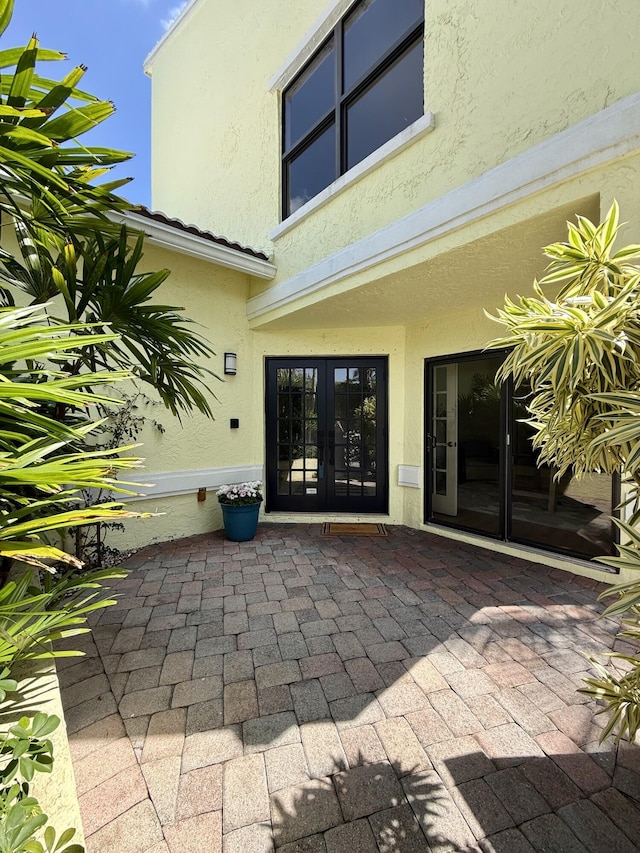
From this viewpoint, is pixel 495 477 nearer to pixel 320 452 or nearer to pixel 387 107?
pixel 320 452

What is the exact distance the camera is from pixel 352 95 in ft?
14.3

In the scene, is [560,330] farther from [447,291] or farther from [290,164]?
[290,164]

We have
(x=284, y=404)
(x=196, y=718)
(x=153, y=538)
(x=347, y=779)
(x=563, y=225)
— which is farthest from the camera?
(x=284, y=404)

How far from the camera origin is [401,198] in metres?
Answer: 3.59

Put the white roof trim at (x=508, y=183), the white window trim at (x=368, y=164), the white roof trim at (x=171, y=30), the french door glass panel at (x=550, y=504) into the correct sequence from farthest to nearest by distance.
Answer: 1. the white roof trim at (x=171, y=30)
2. the french door glass panel at (x=550, y=504)
3. the white window trim at (x=368, y=164)
4. the white roof trim at (x=508, y=183)

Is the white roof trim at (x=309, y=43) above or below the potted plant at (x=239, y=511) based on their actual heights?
above

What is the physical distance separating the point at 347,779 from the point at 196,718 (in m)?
0.89

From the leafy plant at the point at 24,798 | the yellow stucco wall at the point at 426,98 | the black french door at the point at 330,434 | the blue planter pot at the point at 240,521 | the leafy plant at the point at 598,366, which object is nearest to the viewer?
the leafy plant at the point at 24,798

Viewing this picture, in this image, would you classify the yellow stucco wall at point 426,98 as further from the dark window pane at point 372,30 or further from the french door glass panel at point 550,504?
the french door glass panel at point 550,504

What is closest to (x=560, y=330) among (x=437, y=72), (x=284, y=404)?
(x=437, y=72)

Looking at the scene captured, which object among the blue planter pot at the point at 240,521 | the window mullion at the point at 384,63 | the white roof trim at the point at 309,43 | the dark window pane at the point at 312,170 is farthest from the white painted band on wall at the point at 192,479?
the white roof trim at the point at 309,43

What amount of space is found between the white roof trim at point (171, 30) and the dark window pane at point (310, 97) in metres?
3.84

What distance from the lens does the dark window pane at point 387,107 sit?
3.68 metres

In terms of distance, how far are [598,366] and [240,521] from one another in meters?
4.38
